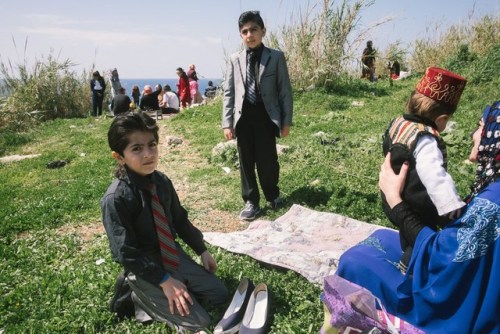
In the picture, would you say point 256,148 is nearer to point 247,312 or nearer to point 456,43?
point 247,312

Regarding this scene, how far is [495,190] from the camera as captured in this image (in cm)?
164

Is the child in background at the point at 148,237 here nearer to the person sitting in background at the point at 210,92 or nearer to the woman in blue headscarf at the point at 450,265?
the woman in blue headscarf at the point at 450,265

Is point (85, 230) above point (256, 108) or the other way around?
the other way around

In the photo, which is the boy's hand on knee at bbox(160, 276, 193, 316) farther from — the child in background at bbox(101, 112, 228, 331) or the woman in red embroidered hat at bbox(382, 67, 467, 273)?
the woman in red embroidered hat at bbox(382, 67, 467, 273)

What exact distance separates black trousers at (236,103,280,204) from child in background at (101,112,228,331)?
1733 millimetres

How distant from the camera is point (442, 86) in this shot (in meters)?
2.11

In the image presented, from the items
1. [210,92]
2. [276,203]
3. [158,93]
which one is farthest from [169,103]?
[276,203]

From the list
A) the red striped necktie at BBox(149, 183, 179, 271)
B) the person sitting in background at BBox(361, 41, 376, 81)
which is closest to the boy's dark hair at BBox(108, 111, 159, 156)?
the red striped necktie at BBox(149, 183, 179, 271)

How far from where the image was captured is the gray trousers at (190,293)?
267 cm

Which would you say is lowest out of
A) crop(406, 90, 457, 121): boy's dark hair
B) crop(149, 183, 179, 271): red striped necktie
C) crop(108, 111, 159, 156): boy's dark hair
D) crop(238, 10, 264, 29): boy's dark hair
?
crop(149, 183, 179, 271): red striped necktie

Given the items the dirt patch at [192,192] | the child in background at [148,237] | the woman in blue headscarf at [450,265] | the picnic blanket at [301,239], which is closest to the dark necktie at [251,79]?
the picnic blanket at [301,239]

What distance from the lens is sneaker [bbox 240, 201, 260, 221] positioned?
15.1 ft

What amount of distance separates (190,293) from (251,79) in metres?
2.40

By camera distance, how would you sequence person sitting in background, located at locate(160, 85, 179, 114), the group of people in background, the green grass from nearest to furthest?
1. the green grass
2. the group of people in background
3. person sitting in background, located at locate(160, 85, 179, 114)
